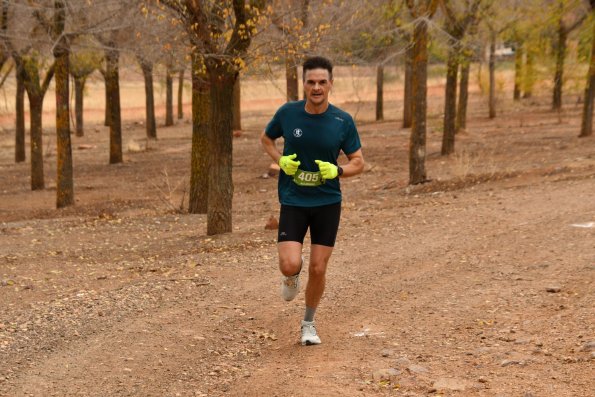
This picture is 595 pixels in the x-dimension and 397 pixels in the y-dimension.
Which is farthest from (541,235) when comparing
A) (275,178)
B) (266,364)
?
(275,178)

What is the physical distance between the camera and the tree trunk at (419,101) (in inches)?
618

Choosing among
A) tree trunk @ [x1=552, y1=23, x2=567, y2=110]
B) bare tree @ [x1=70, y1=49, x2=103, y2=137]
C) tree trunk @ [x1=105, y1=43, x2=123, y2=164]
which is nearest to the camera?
bare tree @ [x1=70, y1=49, x2=103, y2=137]

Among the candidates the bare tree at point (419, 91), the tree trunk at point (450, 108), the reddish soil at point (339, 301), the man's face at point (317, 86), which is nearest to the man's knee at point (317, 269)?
the reddish soil at point (339, 301)

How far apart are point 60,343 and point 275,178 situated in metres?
14.9

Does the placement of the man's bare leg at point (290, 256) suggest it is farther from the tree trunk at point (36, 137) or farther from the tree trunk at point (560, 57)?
the tree trunk at point (560, 57)

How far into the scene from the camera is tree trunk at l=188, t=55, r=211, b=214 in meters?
13.9

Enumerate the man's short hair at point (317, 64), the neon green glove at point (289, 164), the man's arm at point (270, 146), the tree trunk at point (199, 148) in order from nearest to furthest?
the neon green glove at point (289, 164) < the man's short hair at point (317, 64) < the man's arm at point (270, 146) < the tree trunk at point (199, 148)

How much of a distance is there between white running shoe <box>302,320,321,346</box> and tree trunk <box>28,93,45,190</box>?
575 inches

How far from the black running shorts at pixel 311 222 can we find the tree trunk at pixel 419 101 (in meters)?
9.80

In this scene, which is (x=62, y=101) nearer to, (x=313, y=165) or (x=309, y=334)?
(x=309, y=334)

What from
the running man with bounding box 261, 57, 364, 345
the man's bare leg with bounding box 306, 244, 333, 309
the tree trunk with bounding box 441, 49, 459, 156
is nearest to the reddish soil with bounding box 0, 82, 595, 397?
the man's bare leg with bounding box 306, 244, 333, 309

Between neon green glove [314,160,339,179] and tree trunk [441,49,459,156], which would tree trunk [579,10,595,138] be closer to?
tree trunk [441,49,459,156]

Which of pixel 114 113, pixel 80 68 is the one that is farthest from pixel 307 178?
pixel 80 68

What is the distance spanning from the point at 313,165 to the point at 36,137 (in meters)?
15.3
